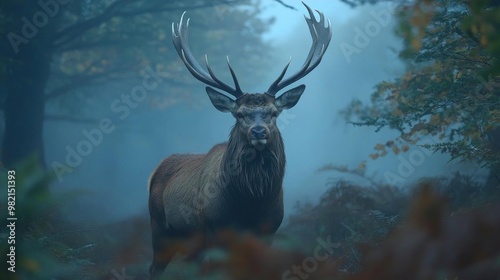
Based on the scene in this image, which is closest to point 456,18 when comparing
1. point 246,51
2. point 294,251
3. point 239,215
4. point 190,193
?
point 239,215

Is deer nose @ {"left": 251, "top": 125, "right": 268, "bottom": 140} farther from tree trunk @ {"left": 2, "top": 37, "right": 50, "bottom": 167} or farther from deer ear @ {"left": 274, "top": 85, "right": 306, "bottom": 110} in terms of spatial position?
tree trunk @ {"left": 2, "top": 37, "right": 50, "bottom": 167}

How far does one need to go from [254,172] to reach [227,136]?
11.8 meters

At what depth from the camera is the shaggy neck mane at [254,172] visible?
19.2ft

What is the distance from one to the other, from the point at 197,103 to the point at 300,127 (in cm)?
4801

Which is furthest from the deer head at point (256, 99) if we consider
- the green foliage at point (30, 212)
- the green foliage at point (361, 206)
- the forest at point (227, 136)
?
the green foliage at point (30, 212)

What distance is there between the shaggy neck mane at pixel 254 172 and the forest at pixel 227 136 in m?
0.58

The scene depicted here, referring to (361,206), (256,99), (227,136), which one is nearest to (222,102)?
(256,99)

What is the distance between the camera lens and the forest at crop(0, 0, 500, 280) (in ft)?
6.91

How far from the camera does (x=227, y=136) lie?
17.6 meters

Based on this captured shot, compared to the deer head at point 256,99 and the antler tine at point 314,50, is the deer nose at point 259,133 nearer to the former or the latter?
the deer head at point 256,99

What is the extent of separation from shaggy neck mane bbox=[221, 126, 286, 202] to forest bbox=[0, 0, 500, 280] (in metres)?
0.58

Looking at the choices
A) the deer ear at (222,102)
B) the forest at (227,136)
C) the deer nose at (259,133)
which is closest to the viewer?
the forest at (227,136)

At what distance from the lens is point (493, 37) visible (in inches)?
100

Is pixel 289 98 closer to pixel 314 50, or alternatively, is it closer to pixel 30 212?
pixel 314 50
